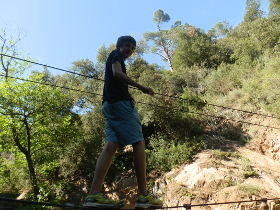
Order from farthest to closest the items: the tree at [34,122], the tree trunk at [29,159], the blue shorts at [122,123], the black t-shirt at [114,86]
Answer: the tree at [34,122] < the tree trunk at [29,159] < the black t-shirt at [114,86] < the blue shorts at [122,123]

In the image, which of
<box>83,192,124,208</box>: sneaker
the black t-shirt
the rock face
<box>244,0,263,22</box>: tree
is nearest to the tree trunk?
the rock face

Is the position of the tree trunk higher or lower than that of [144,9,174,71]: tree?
lower

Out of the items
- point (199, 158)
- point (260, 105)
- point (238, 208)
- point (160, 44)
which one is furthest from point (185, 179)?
point (160, 44)

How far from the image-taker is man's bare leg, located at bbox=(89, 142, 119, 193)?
2.49 meters

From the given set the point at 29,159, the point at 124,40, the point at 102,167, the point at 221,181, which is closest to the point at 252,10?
the point at 221,181

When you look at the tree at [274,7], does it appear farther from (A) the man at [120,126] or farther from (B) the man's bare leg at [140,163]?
(B) the man's bare leg at [140,163]

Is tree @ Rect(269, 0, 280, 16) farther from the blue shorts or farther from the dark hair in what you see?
the blue shorts

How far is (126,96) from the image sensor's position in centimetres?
279

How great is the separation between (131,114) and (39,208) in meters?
11.7

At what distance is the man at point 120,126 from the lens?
2520mm

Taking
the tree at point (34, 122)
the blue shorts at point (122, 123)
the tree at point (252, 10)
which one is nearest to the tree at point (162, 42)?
the tree at point (252, 10)

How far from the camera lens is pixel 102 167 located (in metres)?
2.52

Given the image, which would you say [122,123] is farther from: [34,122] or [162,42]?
[162,42]

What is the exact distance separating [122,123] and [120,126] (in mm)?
37
